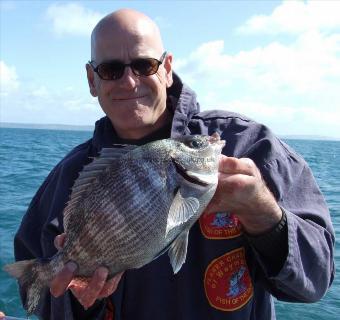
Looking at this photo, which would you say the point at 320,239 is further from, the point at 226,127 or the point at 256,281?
the point at 226,127

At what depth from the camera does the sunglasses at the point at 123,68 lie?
3.59 m

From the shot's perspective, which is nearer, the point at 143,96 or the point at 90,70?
the point at 143,96

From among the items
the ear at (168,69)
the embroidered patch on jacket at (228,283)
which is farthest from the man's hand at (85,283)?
the ear at (168,69)

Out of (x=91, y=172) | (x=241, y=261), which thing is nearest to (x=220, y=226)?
(x=241, y=261)

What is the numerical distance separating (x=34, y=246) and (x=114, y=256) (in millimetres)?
1438

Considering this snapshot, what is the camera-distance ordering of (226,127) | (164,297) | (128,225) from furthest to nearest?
1. (226,127)
2. (164,297)
3. (128,225)

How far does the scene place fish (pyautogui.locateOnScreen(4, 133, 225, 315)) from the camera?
2.72m

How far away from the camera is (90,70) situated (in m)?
4.05

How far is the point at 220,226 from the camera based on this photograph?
10.7 feet

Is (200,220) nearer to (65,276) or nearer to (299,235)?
(299,235)

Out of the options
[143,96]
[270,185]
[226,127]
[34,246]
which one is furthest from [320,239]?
[34,246]

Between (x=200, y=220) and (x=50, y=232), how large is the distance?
1.25 m

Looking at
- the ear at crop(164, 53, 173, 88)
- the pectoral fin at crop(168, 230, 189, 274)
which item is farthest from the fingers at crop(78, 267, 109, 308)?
the ear at crop(164, 53, 173, 88)

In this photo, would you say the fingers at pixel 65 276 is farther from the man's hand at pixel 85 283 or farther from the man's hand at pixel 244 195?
the man's hand at pixel 244 195
